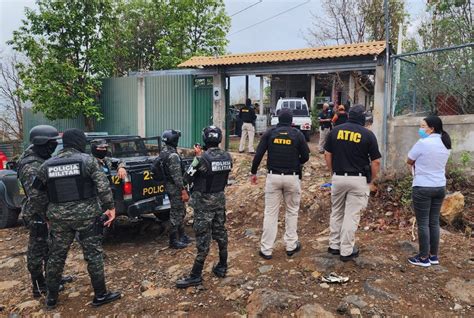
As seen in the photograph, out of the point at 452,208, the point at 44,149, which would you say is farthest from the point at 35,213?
the point at 452,208

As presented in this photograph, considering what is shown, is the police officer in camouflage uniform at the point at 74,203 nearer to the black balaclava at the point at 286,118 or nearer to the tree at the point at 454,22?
the black balaclava at the point at 286,118

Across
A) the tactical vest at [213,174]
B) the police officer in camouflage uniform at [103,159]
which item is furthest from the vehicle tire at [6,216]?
the tactical vest at [213,174]

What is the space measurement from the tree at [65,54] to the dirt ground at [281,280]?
7742 mm

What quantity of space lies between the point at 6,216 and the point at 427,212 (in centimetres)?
665

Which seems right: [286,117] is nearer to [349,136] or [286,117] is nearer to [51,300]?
[349,136]

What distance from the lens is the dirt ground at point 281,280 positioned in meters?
3.79

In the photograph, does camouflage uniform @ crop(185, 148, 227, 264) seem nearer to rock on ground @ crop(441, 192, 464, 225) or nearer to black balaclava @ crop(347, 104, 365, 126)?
black balaclava @ crop(347, 104, 365, 126)

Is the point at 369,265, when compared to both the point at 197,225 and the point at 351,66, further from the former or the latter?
the point at 351,66

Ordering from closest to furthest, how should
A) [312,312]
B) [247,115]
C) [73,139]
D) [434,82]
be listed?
[312,312]
[73,139]
[434,82]
[247,115]

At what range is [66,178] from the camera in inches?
149

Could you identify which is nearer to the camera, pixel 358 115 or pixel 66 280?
pixel 358 115

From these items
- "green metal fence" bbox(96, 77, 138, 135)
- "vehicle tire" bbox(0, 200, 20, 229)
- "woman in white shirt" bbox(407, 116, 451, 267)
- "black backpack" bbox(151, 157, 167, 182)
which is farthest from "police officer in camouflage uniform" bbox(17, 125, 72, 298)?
"green metal fence" bbox(96, 77, 138, 135)

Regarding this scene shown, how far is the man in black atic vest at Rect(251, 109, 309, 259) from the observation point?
4.66 metres

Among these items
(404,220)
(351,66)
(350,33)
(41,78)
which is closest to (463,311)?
(404,220)
